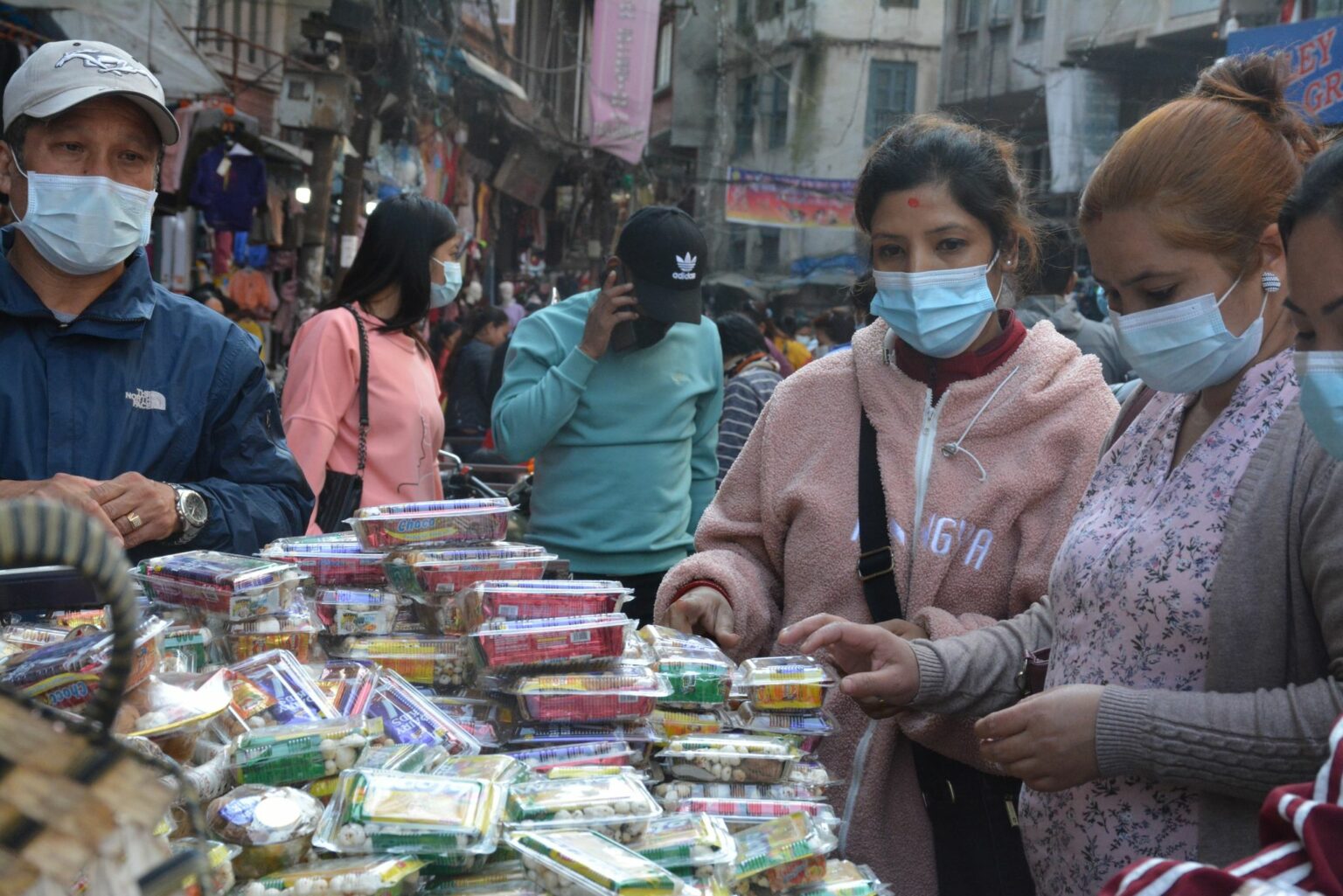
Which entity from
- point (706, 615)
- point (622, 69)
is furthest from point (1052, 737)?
point (622, 69)

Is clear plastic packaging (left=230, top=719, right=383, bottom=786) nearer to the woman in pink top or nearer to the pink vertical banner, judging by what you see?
the woman in pink top

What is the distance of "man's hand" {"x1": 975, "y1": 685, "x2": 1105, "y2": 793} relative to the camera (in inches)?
68.9

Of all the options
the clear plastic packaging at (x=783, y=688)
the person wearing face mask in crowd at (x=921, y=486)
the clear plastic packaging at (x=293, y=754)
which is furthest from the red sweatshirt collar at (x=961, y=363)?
the clear plastic packaging at (x=293, y=754)

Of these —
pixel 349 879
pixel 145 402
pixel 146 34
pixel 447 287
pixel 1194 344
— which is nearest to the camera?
pixel 349 879

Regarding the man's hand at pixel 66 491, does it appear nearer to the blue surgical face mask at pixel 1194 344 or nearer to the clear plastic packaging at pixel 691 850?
the clear plastic packaging at pixel 691 850

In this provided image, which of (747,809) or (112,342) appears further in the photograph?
(112,342)

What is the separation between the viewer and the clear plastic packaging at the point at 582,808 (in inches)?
61.7

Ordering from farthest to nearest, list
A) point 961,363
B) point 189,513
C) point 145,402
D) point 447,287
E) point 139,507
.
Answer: point 447,287 < point 961,363 < point 145,402 < point 189,513 < point 139,507

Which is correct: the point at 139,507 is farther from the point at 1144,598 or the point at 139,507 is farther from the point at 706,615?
the point at 1144,598

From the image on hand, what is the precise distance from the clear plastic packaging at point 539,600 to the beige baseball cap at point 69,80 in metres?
1.28

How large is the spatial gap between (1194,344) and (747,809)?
1033mm

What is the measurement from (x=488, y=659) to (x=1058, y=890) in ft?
3.49

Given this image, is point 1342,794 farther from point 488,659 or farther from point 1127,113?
point 1127,113

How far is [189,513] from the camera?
230 cm
